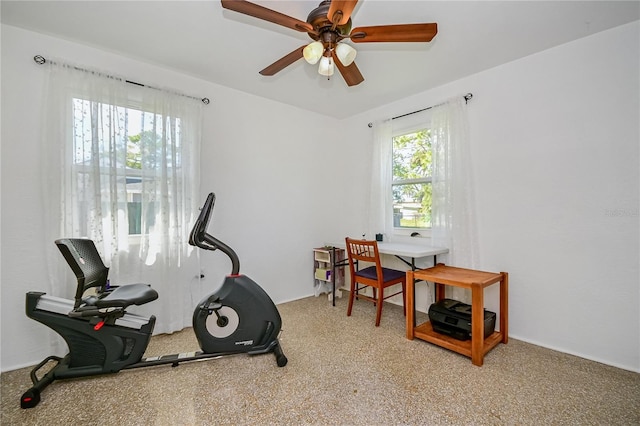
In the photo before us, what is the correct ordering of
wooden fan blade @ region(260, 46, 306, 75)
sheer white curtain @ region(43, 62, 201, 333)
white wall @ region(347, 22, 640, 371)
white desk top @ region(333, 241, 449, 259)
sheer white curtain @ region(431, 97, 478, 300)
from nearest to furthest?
wooden fan blade @ region(260, 46, 306, 75) → white wall @ region(347, 22, 640, 371) → sheer white curtain @ region(43, 62, 201, 333) → white desk top @ region(333, 241, 449, 259) → sheer white curtain @ region(431, 97, 478, 300)

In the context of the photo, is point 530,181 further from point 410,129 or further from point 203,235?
point 203,235

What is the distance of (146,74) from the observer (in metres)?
2.55

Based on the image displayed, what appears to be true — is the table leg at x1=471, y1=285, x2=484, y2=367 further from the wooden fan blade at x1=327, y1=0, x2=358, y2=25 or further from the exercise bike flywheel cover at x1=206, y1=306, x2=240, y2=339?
the wooden fan blade at x1=327, y1=0, x2=358, y2=25

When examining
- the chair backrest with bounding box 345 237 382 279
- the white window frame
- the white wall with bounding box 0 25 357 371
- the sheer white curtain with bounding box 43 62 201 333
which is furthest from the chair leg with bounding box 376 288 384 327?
the sheer white curtain with bounding box 43 62 201 333

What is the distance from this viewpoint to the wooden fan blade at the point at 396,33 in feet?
5.00

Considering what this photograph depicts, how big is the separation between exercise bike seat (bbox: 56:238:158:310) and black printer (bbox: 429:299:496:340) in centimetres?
226

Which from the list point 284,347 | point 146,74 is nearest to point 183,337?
point 284,347

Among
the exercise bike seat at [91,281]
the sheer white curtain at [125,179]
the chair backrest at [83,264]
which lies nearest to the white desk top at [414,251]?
the sheer white curtain at [125,179]

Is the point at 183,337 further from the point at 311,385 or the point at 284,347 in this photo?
the point at 311,385

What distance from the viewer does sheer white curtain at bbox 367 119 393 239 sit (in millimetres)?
3385

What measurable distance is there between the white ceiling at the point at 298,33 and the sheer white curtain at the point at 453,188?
43 centimetres

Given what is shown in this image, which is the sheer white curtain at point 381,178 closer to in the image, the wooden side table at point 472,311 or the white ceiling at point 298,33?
the white ceiling at point 298,33

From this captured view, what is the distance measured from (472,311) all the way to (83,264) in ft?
8.87

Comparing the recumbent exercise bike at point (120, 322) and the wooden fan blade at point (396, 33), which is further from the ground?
the wooden fan blade at point (396, 33)
